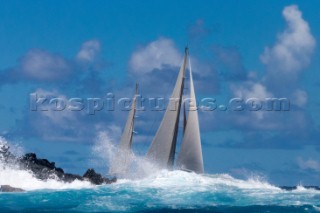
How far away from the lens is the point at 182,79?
206 feet

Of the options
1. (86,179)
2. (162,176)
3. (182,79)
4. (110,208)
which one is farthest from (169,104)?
(110,208)

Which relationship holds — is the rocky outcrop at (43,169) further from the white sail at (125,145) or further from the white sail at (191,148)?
the white sail at (191,148)

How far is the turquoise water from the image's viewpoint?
142ft

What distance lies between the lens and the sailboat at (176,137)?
200 ft

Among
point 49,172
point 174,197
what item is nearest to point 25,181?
point 49,172

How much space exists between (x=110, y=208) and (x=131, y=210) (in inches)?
64.8

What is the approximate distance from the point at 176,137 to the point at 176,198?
53.0 ft

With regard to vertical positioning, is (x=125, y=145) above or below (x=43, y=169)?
above

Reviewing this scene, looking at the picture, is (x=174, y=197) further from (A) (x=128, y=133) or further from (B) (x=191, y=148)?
(A) (x=128, y=133)

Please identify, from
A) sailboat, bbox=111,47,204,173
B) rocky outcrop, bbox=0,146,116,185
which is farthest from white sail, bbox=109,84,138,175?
sailboat, bbox=111,47,204,173

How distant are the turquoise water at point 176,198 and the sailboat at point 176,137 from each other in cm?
147

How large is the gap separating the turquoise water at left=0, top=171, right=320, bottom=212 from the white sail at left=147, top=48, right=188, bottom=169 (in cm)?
238

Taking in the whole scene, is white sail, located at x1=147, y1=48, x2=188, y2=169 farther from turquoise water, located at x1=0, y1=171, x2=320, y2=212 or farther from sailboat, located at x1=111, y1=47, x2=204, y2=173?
turquoise water, located at x1=0, y1=171, x2=320, y2=212

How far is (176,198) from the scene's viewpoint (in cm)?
4719
